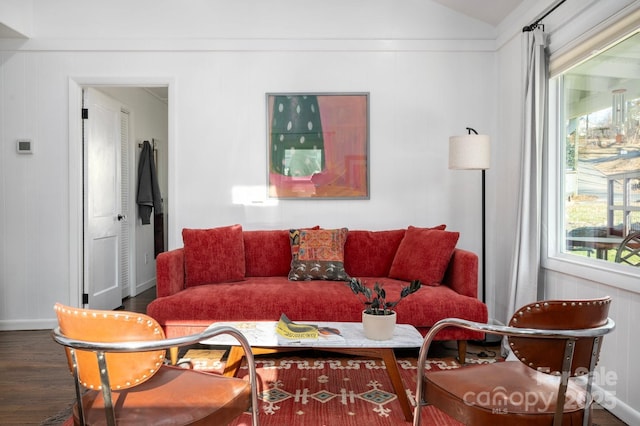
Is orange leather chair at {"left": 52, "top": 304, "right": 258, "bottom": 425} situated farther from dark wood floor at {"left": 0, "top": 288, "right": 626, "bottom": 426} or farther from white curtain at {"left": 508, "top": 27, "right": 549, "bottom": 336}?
white curtain at {"left": 508, "top": 27, "right": 549, "bottom": 336}

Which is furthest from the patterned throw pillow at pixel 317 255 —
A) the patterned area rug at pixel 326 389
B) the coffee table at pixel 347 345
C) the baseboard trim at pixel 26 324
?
the baseboard trim at pixel 26 324

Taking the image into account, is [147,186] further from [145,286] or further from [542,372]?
[542,372]

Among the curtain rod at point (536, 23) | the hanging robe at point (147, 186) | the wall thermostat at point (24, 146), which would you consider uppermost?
the curtain rod at point (536, 23)

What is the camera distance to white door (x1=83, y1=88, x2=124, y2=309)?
436 centimetres

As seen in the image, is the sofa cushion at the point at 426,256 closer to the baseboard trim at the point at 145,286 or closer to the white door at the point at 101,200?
the white door at the point at 101,200

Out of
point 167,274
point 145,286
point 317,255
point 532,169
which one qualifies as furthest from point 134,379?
point 145,286

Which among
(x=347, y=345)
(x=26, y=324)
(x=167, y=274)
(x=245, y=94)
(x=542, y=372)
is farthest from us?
(x=245, y=94)

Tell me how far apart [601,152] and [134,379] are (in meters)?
2.88

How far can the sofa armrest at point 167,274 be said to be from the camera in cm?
330

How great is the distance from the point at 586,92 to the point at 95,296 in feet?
14.6

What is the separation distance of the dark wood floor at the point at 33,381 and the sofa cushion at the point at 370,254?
1.83 metres

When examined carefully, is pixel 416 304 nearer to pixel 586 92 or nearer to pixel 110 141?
pixel 586 92

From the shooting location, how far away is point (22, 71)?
4238mm

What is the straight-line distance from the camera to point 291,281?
3650 millimetres
